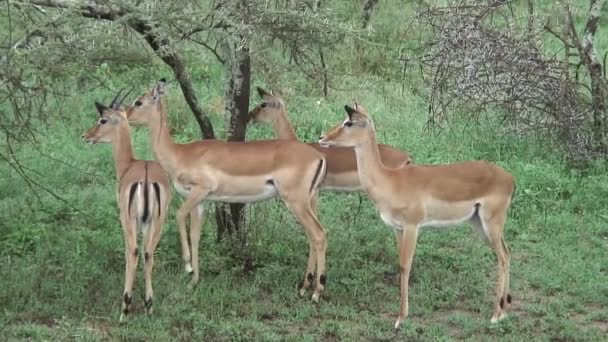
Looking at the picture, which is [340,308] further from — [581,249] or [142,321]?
[581,249]

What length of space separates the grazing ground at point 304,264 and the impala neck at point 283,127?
2.09ft

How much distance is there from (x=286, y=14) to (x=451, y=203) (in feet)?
4.80

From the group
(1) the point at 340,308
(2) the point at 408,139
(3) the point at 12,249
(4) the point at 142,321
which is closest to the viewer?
(4) the point at 142,321

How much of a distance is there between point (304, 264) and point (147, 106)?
150 centimetres

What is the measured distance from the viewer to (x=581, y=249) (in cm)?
802

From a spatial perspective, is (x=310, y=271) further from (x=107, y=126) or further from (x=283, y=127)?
(x=107, y=126)

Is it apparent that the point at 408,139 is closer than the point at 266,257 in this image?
No

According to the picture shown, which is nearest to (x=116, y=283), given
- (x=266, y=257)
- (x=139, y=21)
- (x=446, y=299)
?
(x=266, y=257)

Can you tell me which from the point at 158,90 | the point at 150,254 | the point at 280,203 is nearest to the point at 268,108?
the point at 158,90

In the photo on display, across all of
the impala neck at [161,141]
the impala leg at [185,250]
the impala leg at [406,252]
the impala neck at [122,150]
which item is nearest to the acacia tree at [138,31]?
the impala neck at [161,141]

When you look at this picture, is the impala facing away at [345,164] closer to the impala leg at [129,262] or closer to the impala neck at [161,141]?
the impala neck at [161,141]

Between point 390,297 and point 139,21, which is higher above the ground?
point 139,21

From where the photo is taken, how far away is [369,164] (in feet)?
21.6

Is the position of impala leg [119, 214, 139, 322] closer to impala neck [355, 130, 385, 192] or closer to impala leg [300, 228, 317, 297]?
impala leg [300, 228, 317, 297]
